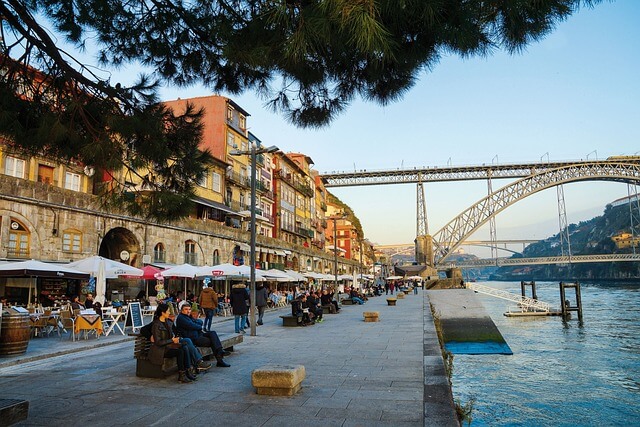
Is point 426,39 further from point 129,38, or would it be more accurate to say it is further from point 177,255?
point 177,255

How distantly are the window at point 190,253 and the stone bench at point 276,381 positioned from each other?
2473cm

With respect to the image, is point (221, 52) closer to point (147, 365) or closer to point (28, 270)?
point (147, 365)

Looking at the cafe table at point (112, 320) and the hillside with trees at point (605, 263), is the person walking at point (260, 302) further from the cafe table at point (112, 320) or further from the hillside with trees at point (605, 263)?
the hillside with trees at point (605, 263)

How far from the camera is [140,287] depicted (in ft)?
87.1

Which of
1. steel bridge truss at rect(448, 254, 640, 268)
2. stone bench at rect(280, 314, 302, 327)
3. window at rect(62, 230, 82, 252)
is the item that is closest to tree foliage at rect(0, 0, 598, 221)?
stone bench at rect(280, 314, 302, 327)

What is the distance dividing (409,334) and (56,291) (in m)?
16.0

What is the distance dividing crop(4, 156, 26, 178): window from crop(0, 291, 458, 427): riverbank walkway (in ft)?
45.0

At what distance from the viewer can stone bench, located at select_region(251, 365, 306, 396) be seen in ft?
20.5

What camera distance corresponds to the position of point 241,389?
6.69m

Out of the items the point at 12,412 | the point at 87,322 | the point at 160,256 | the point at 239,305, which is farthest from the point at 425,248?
the point at 12,412

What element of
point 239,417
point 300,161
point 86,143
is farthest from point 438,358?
point 300,161

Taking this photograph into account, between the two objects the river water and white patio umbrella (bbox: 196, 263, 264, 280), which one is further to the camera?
white patio umbrella (bbox: 196, 263, 264, 280)

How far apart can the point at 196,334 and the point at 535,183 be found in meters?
76.2

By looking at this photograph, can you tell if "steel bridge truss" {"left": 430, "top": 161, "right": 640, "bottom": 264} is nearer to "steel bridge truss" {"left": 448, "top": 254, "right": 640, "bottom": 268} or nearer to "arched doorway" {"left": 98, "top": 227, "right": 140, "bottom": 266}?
"steel bridge truss" {"left": 448, "top": 254, "right": 640, "bottom": 268}
